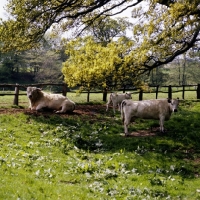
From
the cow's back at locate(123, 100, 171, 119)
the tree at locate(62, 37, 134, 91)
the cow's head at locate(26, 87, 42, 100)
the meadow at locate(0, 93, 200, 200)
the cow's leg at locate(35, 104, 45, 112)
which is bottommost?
the meadow at locate(0, 93, 200, 200)

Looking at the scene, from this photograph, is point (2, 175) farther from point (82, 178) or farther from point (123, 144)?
point (123, 144)

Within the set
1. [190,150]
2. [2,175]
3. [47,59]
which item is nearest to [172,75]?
[47,59]

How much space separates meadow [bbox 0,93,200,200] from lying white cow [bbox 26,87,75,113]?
1.01m

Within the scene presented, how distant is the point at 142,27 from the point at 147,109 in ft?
17.0

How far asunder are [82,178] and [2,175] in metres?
2.08

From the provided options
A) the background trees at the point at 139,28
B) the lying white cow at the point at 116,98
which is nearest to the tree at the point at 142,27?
the background trees at the point at 139,28

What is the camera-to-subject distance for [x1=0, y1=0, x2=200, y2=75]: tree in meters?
14.8

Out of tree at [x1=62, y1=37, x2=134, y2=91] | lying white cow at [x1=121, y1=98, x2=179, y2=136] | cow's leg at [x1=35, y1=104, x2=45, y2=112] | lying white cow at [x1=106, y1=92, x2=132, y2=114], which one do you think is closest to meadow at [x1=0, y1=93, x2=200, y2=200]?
lying white cow at [x1=121, y1=98, x2=179, y2=136]

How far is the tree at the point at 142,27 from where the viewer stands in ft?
48.5

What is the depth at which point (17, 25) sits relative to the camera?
51.8ft

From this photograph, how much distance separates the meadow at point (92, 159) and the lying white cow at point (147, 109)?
2.51 feet

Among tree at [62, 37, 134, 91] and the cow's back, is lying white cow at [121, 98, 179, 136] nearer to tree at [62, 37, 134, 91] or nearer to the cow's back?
the cow's back

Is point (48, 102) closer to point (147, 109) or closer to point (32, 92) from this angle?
point (32, 92)

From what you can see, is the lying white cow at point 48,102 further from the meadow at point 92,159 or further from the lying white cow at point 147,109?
the lying white cow at point 147,109
